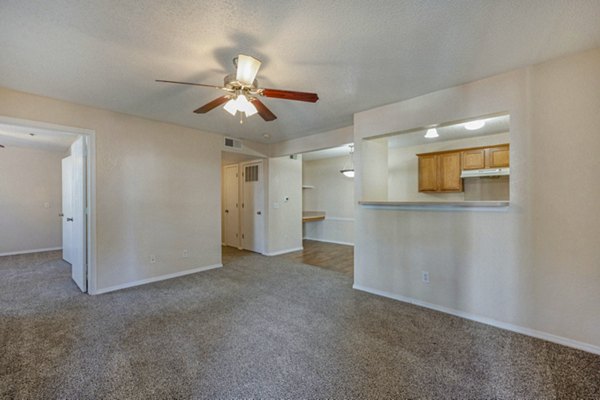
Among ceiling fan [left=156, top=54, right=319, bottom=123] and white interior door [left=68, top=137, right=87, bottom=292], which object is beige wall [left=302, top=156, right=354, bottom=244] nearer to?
ceiling fan [left=156, top=54, right=319, bottom=123]

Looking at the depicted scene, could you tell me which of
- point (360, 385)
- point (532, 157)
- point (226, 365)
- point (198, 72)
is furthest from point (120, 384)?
point (532, 157)

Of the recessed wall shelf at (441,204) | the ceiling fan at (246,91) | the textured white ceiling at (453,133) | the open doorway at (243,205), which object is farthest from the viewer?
the open doorway at (243,205)

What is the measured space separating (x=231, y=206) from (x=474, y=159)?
5.57 metres

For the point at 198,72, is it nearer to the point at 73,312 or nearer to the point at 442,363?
the point at 73,312

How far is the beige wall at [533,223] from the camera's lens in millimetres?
2127

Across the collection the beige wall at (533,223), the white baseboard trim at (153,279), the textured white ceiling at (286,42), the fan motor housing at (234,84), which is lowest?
the white baseboard trim at (153,279)

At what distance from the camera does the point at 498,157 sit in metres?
4.45

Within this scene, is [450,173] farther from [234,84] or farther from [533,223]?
[234,84]

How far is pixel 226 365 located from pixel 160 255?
268 cm

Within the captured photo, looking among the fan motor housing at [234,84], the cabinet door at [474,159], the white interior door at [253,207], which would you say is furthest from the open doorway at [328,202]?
the fan motor housing at [234,84]

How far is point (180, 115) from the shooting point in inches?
144

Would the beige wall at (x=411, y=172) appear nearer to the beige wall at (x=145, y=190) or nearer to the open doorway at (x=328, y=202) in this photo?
the open doorway at (x=328, y=202)

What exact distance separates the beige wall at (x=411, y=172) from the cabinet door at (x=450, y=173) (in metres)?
0.23

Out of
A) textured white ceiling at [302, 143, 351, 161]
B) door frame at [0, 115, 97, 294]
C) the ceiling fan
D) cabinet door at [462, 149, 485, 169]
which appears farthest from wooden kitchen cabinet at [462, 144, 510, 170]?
door frame at [0, 115, 97, 294]
